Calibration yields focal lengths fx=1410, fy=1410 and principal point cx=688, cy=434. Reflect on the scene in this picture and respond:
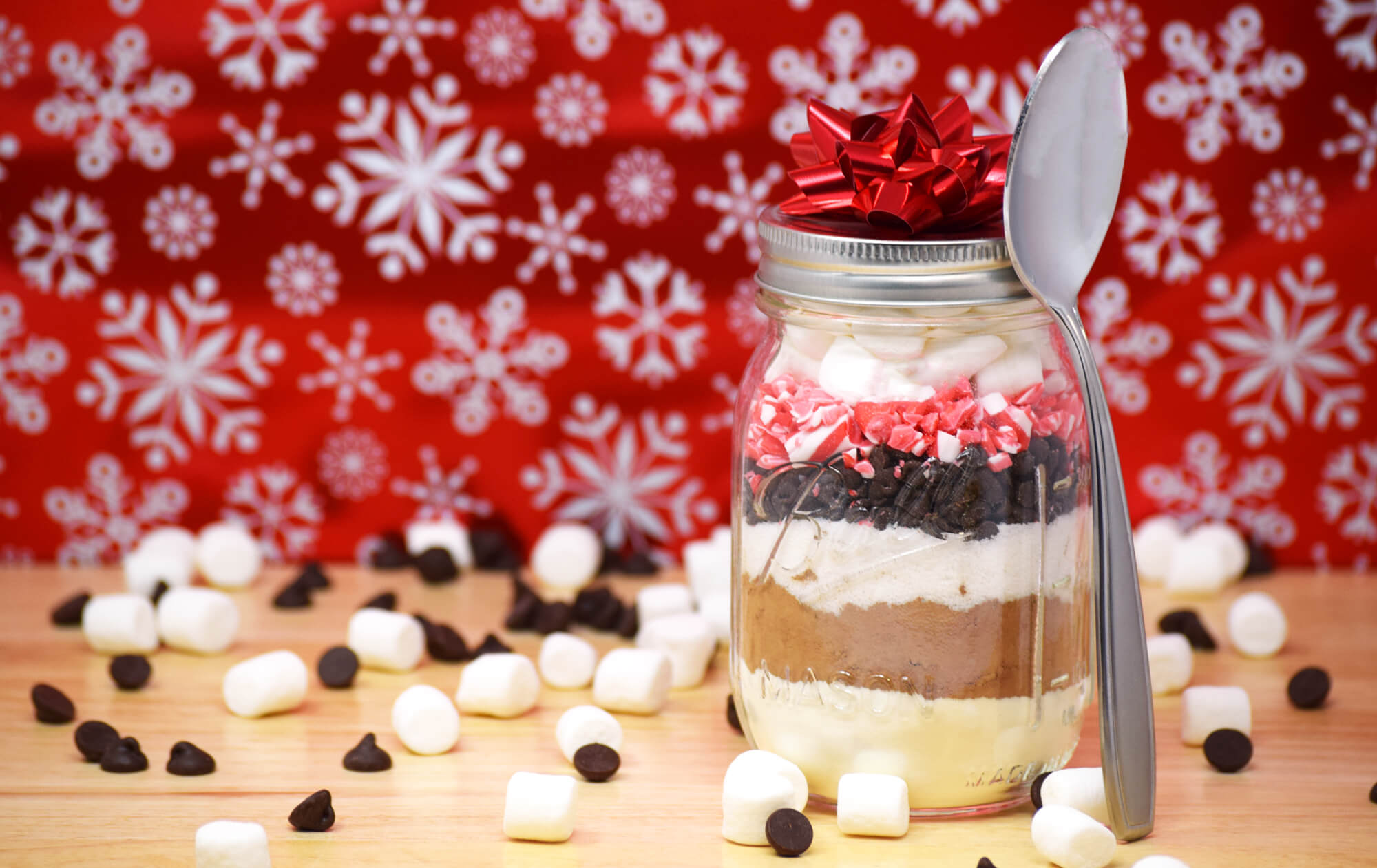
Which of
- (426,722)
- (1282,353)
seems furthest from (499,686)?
(1282,353)

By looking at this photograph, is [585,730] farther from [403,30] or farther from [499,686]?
[403,30]

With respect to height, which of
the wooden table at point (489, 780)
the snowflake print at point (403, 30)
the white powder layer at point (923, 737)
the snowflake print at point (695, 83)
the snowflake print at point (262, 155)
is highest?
the snowflake print at point (403, 30)

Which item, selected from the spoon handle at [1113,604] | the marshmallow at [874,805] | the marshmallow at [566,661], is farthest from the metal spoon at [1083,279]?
the marshmallow at [566,661]

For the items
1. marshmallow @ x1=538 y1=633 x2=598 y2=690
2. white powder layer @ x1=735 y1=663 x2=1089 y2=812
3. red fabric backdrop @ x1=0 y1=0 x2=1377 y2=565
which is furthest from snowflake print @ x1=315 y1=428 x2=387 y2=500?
white powder layer @ x1=735 y1=663 x2=1089 y2=812

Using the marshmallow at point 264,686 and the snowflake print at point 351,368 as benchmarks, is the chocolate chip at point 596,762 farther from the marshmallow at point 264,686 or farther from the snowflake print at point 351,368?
the snowflake print at point 351,368

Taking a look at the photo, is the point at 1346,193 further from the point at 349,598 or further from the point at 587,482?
the point at 349,598

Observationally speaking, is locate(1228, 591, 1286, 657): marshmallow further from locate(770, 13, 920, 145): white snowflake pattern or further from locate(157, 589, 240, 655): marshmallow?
locate(157, 589, 240, 655): marshmallow
